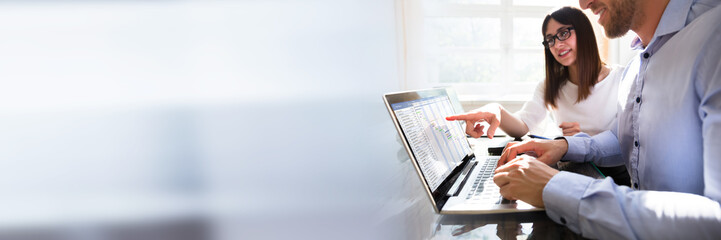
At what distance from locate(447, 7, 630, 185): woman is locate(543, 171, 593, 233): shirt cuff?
1.19 m

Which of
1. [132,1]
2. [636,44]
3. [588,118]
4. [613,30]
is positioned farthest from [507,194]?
[588,118]

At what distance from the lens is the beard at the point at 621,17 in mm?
917

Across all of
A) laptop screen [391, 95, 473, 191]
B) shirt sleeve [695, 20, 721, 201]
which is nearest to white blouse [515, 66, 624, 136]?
laptop screen [391, 95, 473, 191]

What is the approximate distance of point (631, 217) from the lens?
0.65 metres

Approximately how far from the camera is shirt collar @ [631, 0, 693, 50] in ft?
2.66

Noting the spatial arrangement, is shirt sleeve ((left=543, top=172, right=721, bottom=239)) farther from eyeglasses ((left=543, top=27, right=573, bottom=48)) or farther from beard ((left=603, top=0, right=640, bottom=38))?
eyeglasses ((left=543, top=27, right=573, bottom=48))

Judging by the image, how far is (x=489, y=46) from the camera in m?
3.56

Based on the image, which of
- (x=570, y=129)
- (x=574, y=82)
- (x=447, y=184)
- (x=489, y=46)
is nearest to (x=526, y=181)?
(x=447, y=184)

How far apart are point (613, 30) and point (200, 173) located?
1.01 metres

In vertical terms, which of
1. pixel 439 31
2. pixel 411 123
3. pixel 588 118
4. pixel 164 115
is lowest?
pixel 588 118

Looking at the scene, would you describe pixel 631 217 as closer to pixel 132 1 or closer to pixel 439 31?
pixel 132 1

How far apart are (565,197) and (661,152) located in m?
0.24

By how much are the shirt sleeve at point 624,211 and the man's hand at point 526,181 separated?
2 centimetres

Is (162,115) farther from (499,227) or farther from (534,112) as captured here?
(534,112)
